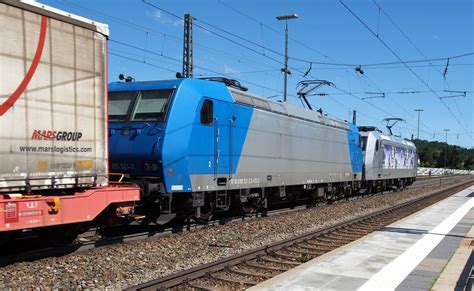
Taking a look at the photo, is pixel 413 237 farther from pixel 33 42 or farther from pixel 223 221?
pixel 33 42

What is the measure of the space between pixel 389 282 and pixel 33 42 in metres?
5.94

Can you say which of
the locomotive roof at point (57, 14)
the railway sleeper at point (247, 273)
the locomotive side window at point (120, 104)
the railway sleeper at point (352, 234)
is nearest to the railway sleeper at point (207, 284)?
the railway sleeper at point (247, 273)

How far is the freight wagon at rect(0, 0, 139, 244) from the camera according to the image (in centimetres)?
649

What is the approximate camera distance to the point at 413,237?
427 inches

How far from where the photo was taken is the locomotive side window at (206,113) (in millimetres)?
11148

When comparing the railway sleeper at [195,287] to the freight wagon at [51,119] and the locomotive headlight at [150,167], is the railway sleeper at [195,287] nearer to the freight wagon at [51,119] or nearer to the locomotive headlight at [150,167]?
A: the freight wagon at [51,119]

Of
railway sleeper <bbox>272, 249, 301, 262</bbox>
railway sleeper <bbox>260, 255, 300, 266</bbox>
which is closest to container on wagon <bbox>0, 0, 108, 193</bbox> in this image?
railway sleeper <bbox>260, 255, 300, 266</bbox>

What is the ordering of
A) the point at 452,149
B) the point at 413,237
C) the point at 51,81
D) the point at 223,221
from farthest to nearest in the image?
the point at 452,149 < the point at 223,221 < the point at 413,237 < the point at 51,81

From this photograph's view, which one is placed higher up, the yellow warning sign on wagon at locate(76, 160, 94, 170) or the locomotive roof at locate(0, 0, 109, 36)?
the locomotive roof at locate(0, 0, 109, 36)

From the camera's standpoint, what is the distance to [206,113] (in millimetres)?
11273

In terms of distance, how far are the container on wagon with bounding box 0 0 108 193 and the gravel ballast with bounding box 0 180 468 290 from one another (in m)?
1.21

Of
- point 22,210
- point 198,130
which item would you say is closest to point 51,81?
point 22,210

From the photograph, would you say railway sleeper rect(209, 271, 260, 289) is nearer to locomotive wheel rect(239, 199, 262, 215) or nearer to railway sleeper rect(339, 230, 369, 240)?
railway sleeper rect(339, 230, 369, 240)

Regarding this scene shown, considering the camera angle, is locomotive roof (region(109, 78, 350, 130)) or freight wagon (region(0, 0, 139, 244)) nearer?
freight wagon (region(0, 0, 139, 244))
